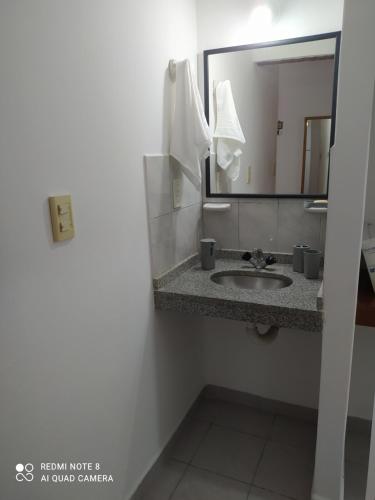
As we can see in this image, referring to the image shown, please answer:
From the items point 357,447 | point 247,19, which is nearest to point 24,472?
point 357,447

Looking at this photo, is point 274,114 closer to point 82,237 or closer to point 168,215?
point 168,215

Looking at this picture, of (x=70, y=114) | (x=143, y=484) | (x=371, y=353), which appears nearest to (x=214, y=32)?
(x=70, y=114)

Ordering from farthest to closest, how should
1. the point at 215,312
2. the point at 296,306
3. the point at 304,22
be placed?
the point at 304,22 → the point at 215,312 → the point at 296,306

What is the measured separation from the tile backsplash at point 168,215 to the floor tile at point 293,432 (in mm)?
1134

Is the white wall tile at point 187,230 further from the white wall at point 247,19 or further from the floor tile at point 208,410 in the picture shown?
the floor tile at point 208,410

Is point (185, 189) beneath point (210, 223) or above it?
above

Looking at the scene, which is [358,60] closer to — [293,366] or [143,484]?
[293,366]

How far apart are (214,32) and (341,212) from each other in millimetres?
1263

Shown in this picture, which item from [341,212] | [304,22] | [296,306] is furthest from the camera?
[304,22]

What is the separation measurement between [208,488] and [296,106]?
1.93 meters

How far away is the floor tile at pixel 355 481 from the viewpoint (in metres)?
1.60

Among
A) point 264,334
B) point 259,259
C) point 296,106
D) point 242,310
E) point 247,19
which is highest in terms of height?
point 247,19

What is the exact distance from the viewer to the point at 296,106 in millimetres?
1785

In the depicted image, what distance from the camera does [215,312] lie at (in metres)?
1.57
